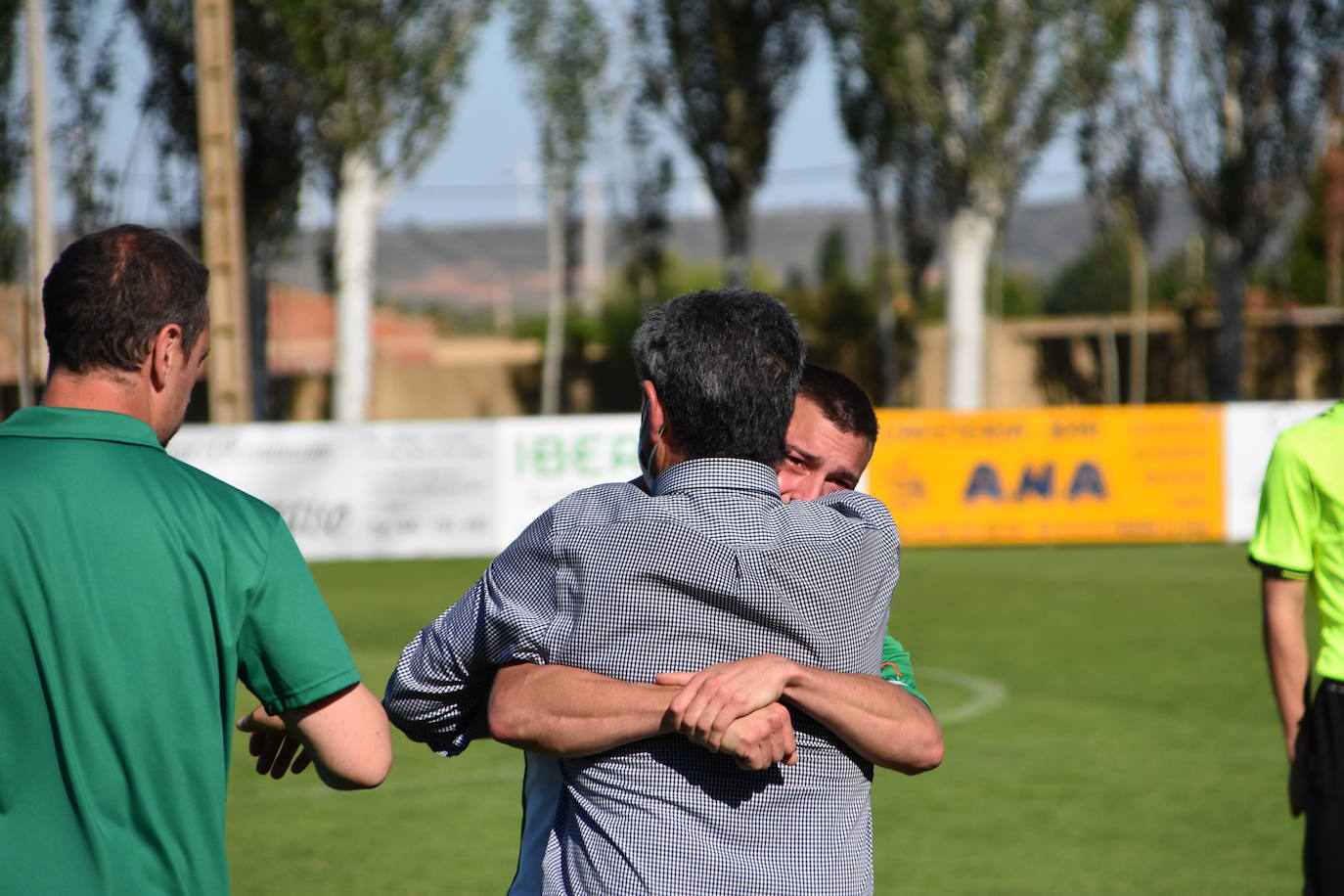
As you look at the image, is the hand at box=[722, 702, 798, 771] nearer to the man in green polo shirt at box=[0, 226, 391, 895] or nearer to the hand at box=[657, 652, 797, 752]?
the hand at box=[657, 652, 797, 752]

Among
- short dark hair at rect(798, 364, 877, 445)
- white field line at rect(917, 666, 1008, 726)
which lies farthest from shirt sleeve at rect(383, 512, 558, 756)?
white field line at rect(917, 666, 1008, 726)

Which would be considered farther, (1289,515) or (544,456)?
(544,456)

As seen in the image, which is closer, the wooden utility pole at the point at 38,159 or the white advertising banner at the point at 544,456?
the white advertising banner at the point at 544,456

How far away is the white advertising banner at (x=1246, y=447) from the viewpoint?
58.1ft

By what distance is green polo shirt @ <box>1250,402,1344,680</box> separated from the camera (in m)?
3.41

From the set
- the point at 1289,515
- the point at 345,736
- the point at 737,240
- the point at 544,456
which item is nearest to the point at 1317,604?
the point at 1289,515

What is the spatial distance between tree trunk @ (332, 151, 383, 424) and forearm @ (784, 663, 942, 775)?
2430 centimetres

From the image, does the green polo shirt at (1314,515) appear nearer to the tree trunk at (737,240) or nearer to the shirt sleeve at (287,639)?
the shirt sleeve at (287,639)

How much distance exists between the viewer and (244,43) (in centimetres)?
2336

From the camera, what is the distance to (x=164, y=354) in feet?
7.52

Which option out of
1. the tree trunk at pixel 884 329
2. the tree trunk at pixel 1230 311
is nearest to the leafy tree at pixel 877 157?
the tree trunk at pixel 884 329

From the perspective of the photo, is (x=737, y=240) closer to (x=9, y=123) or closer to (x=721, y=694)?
(x=9, y=123)

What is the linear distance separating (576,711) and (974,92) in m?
24.8

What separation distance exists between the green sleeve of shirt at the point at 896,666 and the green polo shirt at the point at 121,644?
0.94 m
